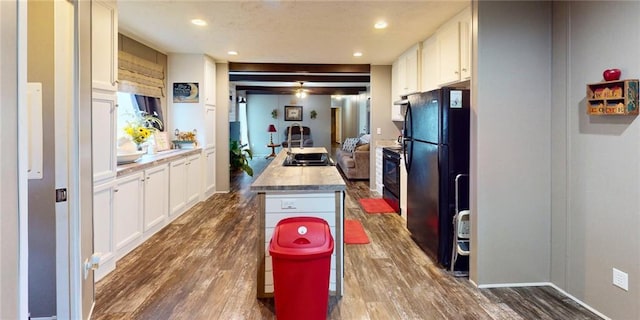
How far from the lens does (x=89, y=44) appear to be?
216cm

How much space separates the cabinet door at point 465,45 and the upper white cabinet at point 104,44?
313 cm

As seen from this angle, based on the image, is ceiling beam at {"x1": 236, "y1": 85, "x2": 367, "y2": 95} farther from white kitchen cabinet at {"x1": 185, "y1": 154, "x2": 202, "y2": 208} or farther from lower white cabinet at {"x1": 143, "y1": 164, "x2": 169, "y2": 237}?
lower white cabinet at {"x1": 143, "y1": 164, "x2": 169, "y2": 237}

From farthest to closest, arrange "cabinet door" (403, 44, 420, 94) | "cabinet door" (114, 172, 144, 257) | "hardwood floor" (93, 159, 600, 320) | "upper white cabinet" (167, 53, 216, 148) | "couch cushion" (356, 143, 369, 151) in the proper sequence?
"couch cushion" (356, 143, 369, 151) < "upper white cabinet" (167, 53, 216, 148) < "cabinet door" (403, 44, 420, 94) < "cabinet door" (114, 172, 144, 257) < "hardwood floor" (93, 159, 600, 320)

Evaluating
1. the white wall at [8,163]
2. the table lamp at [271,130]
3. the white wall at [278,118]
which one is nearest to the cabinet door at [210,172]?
the white wall at [8,163]

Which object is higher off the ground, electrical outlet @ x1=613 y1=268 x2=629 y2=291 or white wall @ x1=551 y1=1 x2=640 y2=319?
white wall @ x1=551 y1=1 x2=640 y2=319

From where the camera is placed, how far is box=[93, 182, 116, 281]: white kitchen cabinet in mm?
2830

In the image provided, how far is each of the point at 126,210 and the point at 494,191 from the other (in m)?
3.23

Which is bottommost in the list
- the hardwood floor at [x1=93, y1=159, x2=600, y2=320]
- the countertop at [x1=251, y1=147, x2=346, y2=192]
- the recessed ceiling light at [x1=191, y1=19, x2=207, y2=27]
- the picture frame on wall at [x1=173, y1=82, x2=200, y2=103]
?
the hardwood floor at [x1=93, y1=159, x2=600, y2=320]

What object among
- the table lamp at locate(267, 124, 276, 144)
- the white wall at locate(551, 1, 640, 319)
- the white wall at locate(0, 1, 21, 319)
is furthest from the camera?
the table lamp at locate(267, 124, 276, 144)

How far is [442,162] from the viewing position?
306 cm

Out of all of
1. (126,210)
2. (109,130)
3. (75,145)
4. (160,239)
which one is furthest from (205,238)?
(75,145)

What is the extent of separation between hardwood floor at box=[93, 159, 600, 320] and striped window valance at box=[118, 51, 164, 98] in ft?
6.27

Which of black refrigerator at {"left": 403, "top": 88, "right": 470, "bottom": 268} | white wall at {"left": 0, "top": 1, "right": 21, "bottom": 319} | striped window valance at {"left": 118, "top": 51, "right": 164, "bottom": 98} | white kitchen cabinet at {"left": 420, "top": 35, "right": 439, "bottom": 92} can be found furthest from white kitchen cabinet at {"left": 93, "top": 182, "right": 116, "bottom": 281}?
white kitchen cabinet at {"left": 420, "top": 35, "right": 439, "bottom": 92}

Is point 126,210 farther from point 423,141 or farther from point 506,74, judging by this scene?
point 506,74
